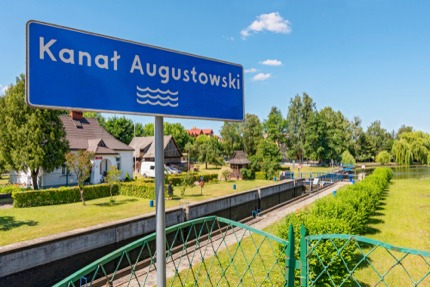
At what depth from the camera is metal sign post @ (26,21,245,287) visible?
177cm

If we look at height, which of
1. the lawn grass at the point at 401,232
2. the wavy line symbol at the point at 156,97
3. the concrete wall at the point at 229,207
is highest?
the wavy line symbol at the point at 156,97

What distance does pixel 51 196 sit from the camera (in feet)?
68.2

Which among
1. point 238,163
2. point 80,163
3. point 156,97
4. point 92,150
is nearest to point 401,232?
point 156,97

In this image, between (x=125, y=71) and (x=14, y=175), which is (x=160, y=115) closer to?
(x=125, y=71)

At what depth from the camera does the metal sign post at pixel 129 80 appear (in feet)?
5.82

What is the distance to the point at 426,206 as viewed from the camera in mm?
22469

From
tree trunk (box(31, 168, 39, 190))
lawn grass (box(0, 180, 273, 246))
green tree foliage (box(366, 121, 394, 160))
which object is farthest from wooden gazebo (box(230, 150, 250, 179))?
green tree foliage (box(366, 121, 394, 160))

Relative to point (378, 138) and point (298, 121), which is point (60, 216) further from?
point (378, 138)

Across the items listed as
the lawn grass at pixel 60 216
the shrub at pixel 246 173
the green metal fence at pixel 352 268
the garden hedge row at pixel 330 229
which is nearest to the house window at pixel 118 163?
the lawn grass at pixel 60 216

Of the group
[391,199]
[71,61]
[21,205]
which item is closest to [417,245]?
[391,199]

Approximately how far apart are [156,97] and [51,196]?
2270 centimetres

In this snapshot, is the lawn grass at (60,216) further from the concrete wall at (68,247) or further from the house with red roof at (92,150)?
the house with red roof at (92,150)

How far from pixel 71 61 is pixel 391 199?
1216 inches

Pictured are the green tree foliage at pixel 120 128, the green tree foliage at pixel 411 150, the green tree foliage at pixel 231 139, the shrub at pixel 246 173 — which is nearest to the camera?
the shrub at pixel 246 173
